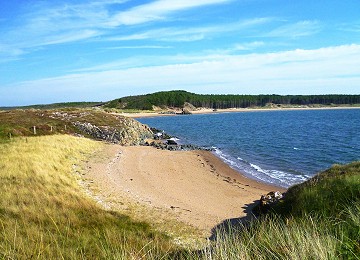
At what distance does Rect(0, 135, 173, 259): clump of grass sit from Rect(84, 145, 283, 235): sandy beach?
2.40m

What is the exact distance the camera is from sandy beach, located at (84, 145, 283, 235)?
15.0 meters

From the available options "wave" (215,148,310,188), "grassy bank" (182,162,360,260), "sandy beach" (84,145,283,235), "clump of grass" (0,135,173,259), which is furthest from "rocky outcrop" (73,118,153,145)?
"grassy bank" (182,162,360,260)

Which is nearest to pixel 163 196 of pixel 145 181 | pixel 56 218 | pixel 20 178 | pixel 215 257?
pixel 145 181

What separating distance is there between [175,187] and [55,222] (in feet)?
40.5

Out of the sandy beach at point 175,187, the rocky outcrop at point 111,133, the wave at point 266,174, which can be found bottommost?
the wave at point 266,174

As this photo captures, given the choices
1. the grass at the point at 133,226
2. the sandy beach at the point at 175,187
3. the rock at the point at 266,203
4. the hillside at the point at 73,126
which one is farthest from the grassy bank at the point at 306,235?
the hillside at the point at 73,126

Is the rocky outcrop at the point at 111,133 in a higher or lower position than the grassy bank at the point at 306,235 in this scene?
lower

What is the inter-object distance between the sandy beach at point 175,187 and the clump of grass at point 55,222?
7.86 ft

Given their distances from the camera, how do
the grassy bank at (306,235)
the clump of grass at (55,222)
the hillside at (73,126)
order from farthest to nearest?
the hillside at (73,126) → the clump of grass at (55,222) → the grassy bank at (306,235)

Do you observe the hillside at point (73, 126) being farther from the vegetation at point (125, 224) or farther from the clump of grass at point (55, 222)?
→ the clump of grass at point (55, 222)

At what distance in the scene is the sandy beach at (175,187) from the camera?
1502cm

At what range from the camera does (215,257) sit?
4.33 metres

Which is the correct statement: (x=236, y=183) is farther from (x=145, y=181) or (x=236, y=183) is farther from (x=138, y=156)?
(x=138, y=156)

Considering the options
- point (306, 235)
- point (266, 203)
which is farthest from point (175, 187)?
point (306, 235)
